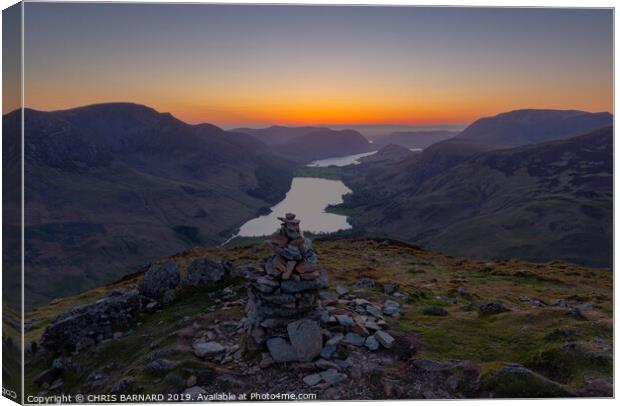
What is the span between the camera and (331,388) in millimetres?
11820

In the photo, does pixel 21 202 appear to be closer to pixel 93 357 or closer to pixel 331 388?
pixel 93 357

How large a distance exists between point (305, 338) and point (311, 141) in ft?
57.4

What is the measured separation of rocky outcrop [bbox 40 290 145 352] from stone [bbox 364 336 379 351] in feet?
27.1

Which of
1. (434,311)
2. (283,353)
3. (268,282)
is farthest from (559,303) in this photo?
(268,282)

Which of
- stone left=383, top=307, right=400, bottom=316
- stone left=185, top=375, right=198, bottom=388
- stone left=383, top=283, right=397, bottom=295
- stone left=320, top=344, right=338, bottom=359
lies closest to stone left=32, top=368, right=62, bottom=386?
stone left=185, top=375, right=198, bottom=388

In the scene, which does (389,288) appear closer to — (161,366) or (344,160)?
(161,366)

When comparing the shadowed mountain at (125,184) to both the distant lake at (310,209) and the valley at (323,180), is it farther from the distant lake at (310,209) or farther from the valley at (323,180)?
the distant lake at (310,209)

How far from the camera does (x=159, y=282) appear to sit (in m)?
17.3

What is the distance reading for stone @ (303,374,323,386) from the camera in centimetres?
1186

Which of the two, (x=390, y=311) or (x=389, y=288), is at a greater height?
(x=389, y=288)

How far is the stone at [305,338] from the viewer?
40.3 ft

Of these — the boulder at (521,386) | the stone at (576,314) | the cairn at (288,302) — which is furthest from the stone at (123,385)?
the stone at (576,314)

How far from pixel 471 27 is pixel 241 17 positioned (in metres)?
8.25

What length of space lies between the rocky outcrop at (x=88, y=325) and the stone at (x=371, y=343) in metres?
8.27
